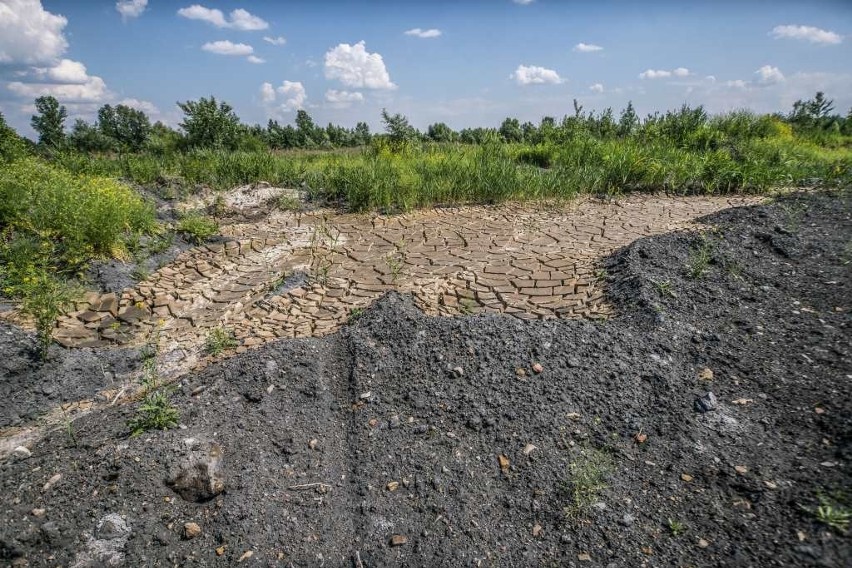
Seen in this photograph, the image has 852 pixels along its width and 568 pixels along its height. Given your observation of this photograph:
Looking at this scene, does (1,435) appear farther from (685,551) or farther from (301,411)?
(685,551)

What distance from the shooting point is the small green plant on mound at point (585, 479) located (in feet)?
7.00

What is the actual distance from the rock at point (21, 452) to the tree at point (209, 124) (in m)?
9.70

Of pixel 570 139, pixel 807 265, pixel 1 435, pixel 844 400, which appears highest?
pixel 570 139

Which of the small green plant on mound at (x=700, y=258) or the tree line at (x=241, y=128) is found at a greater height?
the tree line at (x=241, y=128)

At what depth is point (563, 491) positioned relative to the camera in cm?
223

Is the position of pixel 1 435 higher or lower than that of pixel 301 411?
lower

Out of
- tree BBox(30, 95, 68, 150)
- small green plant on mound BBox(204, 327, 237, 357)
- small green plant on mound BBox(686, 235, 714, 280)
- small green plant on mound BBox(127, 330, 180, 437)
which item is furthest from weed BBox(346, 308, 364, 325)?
tree BBox(30, 95, 68, 150)

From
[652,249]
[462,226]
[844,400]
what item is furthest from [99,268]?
[844,400]

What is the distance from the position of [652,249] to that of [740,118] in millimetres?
11085

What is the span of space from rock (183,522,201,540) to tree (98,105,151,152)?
15.1 meters

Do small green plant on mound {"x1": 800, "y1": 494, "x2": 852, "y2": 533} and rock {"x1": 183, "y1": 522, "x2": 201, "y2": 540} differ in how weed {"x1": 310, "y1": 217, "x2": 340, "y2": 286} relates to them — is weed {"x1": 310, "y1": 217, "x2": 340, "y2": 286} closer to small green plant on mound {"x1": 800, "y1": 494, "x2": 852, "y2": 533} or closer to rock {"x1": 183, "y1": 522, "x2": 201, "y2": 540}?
rock {"x1": 183, "y1": 522, "x2": 201, "y2": 540}

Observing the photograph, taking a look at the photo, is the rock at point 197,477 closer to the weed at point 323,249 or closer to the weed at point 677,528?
the weed at point 677,528

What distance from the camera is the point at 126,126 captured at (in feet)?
46.5

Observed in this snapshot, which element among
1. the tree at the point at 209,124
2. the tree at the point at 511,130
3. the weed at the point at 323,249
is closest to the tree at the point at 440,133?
the tree at the point at 511,130
